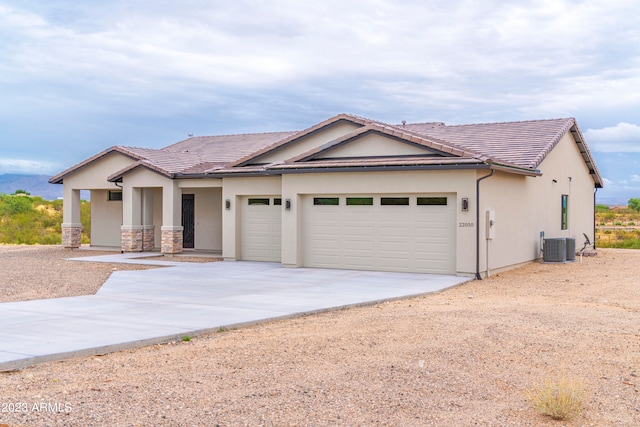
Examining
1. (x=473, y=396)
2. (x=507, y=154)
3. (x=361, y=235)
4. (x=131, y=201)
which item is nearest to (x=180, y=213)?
(x=131, y=201)

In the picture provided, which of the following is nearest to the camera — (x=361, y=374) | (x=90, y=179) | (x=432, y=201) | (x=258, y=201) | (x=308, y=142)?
(x=361, y=374)

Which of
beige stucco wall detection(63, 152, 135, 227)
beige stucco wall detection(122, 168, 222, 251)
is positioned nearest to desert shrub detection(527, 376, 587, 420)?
beige stucco wall detection(122, 168, 222, 251)

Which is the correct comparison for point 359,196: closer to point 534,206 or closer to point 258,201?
point 258,201

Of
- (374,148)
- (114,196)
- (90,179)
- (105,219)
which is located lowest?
(105,219)

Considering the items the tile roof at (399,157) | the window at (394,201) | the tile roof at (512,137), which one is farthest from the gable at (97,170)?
the tile roof at (512,137)

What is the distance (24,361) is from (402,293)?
880 cm

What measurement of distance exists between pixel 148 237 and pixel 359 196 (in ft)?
36.1

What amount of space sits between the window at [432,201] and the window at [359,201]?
156cm

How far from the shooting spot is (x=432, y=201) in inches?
775

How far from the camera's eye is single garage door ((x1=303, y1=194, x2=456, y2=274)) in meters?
19.6

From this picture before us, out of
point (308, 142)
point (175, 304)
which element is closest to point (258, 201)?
point (308, 142)

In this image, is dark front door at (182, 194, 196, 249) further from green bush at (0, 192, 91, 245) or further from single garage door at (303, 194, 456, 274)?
green bush at (0, 192, 91, 245)

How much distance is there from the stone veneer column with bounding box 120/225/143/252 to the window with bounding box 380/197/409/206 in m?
11.6

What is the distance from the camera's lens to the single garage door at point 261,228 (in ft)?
78.0
